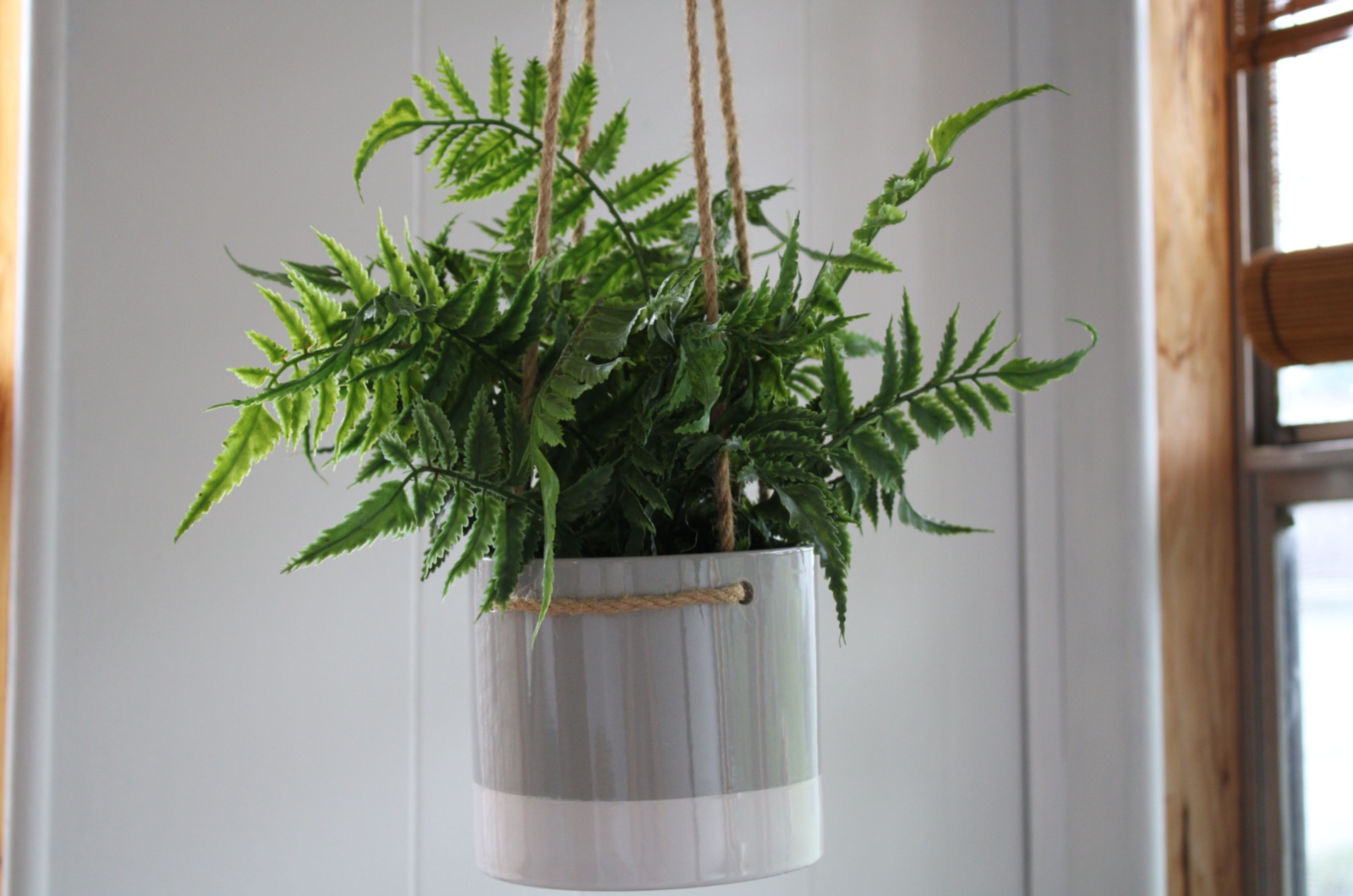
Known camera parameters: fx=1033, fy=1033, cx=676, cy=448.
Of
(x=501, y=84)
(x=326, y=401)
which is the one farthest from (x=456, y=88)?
(x=326, y=401)

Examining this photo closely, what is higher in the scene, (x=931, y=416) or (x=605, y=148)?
(x=605, y=148)

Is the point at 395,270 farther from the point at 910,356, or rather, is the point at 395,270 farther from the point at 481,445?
the point at 910,356

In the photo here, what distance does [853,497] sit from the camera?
0.61 m

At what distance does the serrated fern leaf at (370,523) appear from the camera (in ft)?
1.50

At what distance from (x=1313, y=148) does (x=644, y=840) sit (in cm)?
102

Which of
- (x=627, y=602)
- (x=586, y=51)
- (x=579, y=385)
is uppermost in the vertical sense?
(x=586, y=51)

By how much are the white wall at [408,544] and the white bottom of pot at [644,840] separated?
1.27 feet

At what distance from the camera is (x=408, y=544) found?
90cm

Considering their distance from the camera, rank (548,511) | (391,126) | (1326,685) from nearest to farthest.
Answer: (548,511) → (391,126) → (1326,685)

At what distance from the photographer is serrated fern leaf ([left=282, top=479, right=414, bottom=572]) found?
456 millimetres

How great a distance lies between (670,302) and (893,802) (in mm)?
750

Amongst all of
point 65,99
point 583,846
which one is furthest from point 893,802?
point 65,99

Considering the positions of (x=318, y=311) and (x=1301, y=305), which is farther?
(x=1301, y=305)

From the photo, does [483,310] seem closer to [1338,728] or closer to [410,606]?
[410,606]
